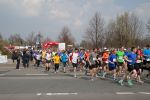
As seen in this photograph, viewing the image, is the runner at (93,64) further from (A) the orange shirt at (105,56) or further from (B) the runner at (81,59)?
(B) the runner at (81,59)

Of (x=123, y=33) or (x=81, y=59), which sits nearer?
(x=81, y=59)

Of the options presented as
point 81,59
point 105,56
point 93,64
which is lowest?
point 93,64

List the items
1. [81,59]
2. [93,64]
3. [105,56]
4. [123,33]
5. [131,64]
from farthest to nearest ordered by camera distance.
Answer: [123,33]
[81,59]
[105,56]
[93,64]
[131,64]

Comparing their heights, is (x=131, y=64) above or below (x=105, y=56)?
below

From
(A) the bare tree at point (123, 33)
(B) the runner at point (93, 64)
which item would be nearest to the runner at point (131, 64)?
(B) the runner at point (93, 64)

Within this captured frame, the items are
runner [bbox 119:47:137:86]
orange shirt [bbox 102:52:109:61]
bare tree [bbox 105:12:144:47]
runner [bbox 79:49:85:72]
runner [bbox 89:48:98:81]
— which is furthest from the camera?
bare tree [bbox 105:12:144:47]

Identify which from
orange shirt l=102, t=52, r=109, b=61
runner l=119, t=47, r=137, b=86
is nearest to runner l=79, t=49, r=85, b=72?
orange shirt l=102, t=52, r=109, b=61

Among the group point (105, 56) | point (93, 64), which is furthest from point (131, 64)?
point (105, 56)

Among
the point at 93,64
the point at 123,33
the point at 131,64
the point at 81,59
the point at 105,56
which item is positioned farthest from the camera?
the point at 123,33

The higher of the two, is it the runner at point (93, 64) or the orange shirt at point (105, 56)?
the orange shirt at point (105, 56)

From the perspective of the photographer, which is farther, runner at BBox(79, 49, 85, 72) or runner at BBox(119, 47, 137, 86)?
runner at BBox(79, 49, 85, 72)

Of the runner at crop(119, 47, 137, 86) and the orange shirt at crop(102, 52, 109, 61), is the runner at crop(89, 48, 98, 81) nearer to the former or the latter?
the orange shirt at crop(102, 52, 109, 61)

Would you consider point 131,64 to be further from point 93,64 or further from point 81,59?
point 81,59

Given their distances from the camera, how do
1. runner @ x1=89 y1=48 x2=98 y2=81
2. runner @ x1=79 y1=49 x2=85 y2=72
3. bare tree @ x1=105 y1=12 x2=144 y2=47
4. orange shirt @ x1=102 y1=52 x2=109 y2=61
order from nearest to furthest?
1. runner @ x1=89 y1=48 x2=98 y2=81
2. orange shirt @ x1=102 y1=52 x2=109 y2=61
3. runner @ x1=79 y1=49 x2=85 y2=72
4. bare tree @ x1=105 y1=12 x2=144 y2=47
